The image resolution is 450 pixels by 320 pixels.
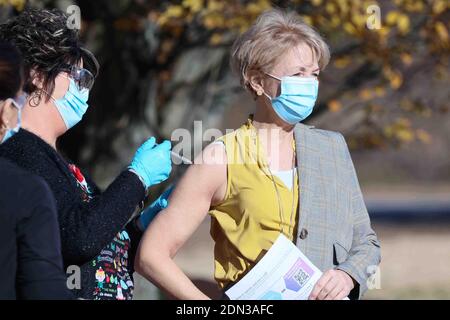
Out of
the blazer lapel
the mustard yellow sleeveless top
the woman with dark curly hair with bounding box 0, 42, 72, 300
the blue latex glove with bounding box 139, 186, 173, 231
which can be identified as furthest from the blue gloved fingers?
the woman with dark curly hair with bounding box 0, 42, 72, 300

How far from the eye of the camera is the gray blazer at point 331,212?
3246mm

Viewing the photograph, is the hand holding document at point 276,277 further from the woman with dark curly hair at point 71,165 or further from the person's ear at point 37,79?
the person's ear at point 37,79

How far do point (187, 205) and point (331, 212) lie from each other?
1.68 ft

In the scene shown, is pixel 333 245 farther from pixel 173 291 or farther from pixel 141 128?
pixel 141 128

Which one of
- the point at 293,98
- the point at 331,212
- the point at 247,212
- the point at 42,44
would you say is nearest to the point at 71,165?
the point at 42,44

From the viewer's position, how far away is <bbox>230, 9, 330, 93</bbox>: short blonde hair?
11.0ft

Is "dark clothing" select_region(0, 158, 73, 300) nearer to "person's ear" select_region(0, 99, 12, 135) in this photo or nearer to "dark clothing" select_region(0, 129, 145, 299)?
"person's ear" select_region(0, 99, 12, 135)

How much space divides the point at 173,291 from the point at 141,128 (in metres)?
4.79

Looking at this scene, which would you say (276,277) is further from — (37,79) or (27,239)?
(37,79)

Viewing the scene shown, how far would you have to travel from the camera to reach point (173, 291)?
3150 millimetres

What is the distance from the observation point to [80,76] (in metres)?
3.36

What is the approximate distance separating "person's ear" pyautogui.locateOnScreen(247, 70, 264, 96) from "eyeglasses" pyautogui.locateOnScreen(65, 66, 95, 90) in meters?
0.59

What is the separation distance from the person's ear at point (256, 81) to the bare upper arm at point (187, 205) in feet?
1.22
